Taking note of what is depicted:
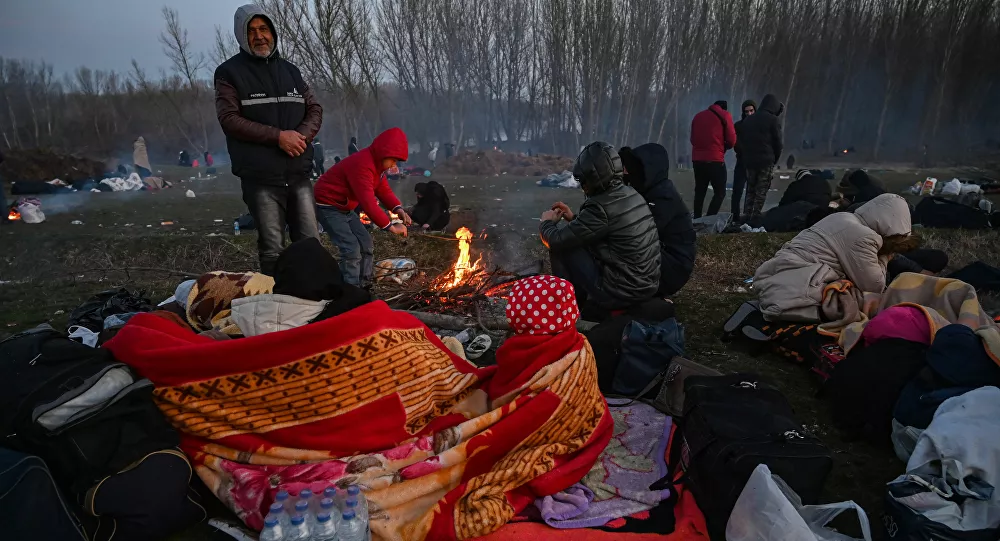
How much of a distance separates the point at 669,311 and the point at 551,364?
2.57 metres

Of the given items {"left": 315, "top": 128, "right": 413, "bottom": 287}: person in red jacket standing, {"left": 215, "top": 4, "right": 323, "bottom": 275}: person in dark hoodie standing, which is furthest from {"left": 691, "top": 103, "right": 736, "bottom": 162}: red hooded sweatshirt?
{"left": 215, "top": 4, "right": 323, "bottom": 275}: person in dark hoodie standing

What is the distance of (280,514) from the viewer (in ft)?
7.34

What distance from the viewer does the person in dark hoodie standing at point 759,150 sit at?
9.02 metres

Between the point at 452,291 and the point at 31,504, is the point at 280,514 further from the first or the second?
the point at 452,291

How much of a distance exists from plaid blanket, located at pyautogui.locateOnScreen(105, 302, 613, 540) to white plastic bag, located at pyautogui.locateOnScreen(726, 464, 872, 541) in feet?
2.63

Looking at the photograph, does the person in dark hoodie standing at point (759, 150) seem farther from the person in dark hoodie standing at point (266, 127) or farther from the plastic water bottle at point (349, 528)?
the plastic water bottle at point (349, 528)

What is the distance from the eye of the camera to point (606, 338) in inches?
153

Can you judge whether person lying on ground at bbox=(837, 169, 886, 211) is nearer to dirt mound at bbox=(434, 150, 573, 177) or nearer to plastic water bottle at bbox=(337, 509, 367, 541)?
plastic water bottle at bbox=(337, 509, 367, 541)

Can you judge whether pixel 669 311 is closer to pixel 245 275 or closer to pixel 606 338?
pixel 606 338

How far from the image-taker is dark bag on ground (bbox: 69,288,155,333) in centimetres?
448

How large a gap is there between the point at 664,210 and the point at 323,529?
160 inches

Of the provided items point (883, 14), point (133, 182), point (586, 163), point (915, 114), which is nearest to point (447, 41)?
point (133, 182)

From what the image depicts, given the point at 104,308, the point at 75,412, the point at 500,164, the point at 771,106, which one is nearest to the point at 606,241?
the point at 75,412

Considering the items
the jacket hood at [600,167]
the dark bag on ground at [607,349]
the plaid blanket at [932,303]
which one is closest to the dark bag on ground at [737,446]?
the dark bag on ground at [607,349]
